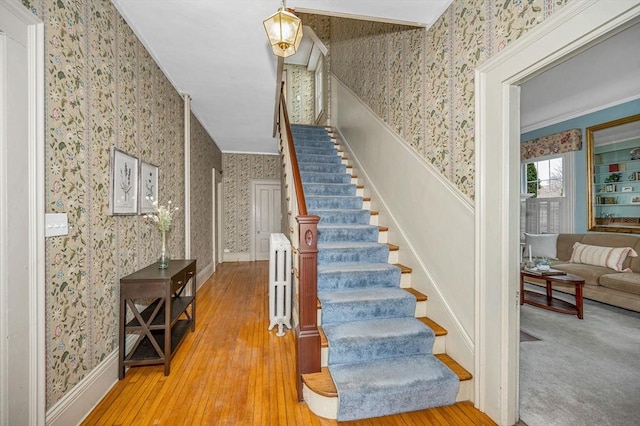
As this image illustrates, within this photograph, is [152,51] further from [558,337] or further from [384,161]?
[558,337]

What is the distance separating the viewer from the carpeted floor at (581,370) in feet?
5.78

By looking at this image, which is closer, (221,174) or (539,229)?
(539,229)

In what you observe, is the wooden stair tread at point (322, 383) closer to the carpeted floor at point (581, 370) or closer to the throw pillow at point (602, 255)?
the carpeted floor at point (581, 370)

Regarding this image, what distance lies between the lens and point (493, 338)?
172 centimetres

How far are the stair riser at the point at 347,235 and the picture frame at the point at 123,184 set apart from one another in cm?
177

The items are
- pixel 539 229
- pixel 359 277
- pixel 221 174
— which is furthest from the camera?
pixel 221 174

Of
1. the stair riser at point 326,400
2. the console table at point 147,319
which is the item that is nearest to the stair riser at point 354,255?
the stair riser at point 326,400

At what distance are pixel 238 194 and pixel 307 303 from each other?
18.6ft

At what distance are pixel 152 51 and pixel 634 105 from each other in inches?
247

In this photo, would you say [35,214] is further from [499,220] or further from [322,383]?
[499,220]

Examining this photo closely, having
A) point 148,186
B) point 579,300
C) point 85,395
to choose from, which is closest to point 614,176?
point 579,300

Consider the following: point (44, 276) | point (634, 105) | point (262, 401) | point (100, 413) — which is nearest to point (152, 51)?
point (44, 276)

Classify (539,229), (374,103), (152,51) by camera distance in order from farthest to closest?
1. (539,229)
2. (374,103)
3. (152,51)

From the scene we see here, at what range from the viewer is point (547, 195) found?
17.2ft
